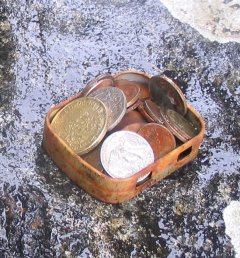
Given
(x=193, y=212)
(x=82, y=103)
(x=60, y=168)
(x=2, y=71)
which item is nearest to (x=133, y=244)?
(x=193, y=212)

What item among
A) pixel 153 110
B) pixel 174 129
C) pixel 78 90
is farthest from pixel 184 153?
pixel 78 90

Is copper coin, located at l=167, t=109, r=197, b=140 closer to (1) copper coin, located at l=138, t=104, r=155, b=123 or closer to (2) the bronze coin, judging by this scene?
(1) copper coin, located at l=138, t=104, r=155, b=123

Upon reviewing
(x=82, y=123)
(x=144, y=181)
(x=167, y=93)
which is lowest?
(x=144, y=181)

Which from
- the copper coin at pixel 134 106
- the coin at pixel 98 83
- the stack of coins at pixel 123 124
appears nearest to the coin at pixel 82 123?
the stack of coins at pixel 123 124

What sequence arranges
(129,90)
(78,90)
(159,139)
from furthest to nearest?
(78,90) < (129,90) < (159,139)

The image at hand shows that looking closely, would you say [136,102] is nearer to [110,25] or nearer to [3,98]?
[3,98]

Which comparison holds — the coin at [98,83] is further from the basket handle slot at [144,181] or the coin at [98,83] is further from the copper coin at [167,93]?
the basket handle slot at [144,181]

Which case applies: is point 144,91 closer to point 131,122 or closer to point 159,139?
point 131,122
